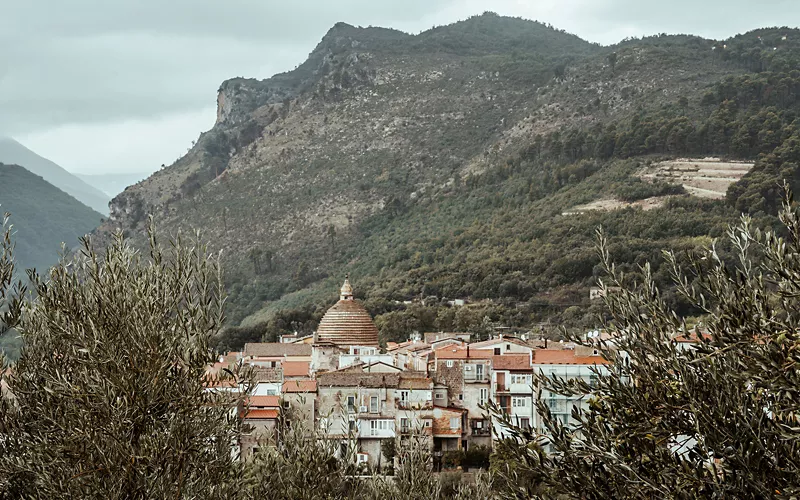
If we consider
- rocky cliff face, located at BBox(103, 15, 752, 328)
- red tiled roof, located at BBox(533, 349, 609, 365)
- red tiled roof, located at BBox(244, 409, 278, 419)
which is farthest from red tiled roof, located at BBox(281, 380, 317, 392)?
rocky cliff face, located at BBox(103, 15, 752, 328)

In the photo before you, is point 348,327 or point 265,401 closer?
point 265,401

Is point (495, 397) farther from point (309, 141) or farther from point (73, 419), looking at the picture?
point (309, 141)

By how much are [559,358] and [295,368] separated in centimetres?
1383

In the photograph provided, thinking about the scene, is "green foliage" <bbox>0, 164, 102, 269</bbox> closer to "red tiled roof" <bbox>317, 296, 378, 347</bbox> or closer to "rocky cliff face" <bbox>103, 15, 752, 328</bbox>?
"rocky cliff face" <bbox>103, 15, 752, 328</bbox>

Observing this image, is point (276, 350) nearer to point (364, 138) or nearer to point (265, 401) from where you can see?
point (265, 401)

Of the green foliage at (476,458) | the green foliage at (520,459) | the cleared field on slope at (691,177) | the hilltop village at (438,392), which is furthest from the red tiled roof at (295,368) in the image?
the cleared field on slope at (691,177)

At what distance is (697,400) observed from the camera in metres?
7.80

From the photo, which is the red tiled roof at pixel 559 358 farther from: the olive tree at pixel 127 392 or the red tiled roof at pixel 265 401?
the olive tree at pixel 127 392

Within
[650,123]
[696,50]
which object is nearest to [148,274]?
[650,123]

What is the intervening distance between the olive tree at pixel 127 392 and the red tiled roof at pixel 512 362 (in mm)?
25232

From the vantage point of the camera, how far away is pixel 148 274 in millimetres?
11141

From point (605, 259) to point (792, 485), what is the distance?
2.86m

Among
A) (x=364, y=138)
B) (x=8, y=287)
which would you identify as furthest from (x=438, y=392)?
(x=364, y=138)

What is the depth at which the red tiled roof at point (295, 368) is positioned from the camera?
4269 centimetres
